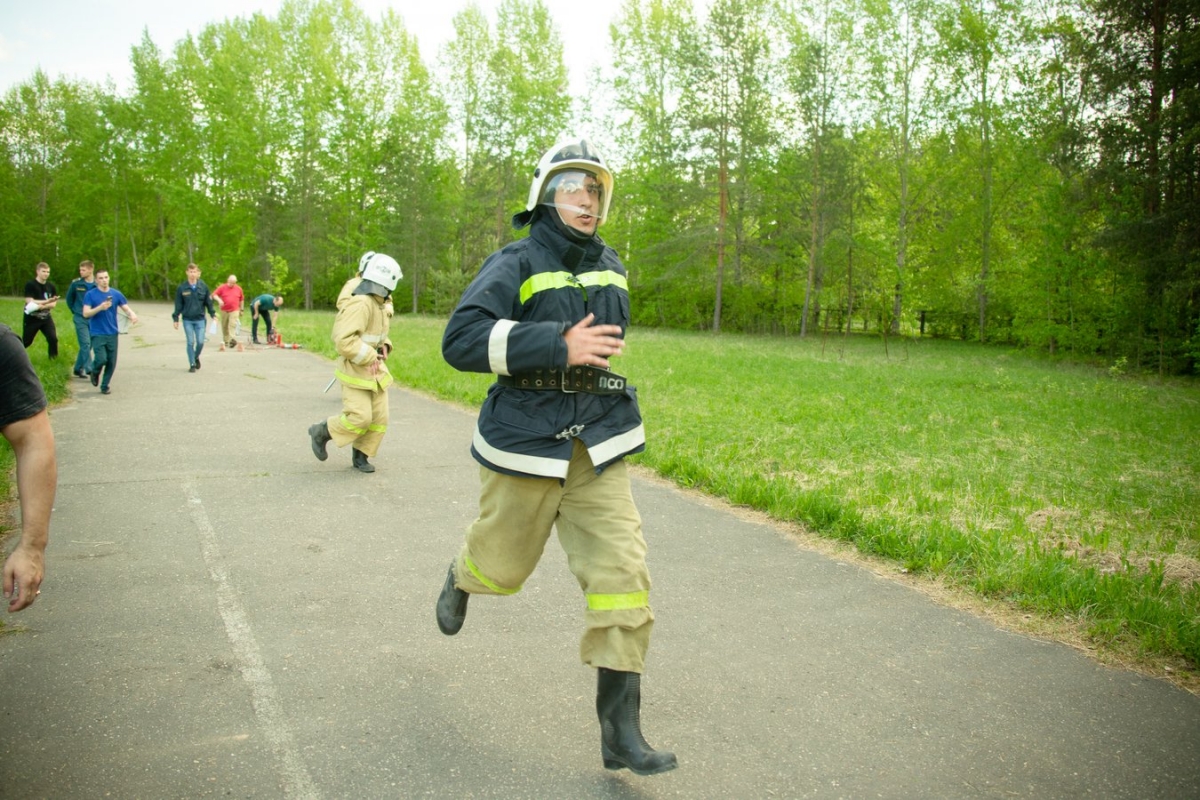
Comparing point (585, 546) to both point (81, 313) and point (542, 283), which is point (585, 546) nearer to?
point (542, 283)

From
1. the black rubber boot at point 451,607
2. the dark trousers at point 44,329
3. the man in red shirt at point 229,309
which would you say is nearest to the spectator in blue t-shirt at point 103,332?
the dark trousers at point 44,329

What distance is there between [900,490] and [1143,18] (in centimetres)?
2276

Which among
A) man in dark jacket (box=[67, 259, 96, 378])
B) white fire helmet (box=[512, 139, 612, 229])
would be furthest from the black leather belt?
man in dark jacket (box=[67, 259, 96, 378])

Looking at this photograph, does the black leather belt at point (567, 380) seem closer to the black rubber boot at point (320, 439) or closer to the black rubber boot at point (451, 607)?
the black rubber boot at point (451, 607)

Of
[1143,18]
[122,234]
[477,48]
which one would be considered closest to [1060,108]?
[1143,18]

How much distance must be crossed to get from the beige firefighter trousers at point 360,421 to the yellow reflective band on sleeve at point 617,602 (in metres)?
5.35

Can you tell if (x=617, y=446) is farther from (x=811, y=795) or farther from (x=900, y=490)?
(x=900, y=490)

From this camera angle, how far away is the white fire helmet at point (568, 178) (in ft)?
10.9

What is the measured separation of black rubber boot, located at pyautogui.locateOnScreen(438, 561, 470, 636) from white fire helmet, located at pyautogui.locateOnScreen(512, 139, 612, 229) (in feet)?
5.14

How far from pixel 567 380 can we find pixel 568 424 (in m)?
0.16

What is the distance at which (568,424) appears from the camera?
10.5 ft

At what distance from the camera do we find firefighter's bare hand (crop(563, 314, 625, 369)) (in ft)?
9.73

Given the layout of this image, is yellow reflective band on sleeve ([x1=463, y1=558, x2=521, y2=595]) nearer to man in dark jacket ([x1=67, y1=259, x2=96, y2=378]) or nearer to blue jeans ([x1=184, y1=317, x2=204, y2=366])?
man in dark jacket ([x1=67, y1=259, x2=96, y2=378])

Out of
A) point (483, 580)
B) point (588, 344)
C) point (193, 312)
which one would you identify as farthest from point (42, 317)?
point (588, 344)
